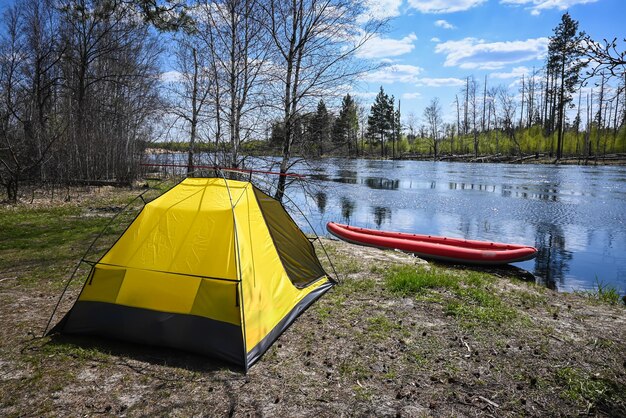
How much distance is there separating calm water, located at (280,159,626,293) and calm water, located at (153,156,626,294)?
0.08ft

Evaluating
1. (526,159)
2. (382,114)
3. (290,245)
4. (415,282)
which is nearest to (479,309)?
(415,282)

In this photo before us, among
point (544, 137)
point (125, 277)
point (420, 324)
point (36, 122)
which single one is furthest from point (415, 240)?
point (544, 137)

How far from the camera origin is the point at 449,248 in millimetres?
10227

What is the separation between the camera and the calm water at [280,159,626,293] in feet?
34.8

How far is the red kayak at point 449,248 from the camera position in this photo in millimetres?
9820

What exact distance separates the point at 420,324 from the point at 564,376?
5.14ft

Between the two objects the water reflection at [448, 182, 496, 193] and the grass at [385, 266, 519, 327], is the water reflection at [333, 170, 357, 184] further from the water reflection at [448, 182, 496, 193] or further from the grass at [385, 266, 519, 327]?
the grass at [385, 266, 519, 327]

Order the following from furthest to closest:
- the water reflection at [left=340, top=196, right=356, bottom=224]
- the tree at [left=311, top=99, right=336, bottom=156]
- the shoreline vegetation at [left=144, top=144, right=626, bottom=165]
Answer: the shoreline vegetation at [left=144, top=144, right=626, bottom=165]
the water reflection at [left=340, top=196, right=356, bottom=224]
the tree at [left=311, top=99, right=336, bottom=156]

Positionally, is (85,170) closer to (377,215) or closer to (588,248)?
(377,215)

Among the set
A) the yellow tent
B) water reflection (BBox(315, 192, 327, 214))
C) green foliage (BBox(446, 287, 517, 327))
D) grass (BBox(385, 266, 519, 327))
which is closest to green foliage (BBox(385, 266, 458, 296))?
grass (BBox(385, 266, 519, 327))

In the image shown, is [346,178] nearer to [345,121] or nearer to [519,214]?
[519,214]

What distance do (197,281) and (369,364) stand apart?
1.95 m

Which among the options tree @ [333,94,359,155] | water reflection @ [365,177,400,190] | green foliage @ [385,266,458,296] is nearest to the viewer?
green foliage @ [385,266,458,296]

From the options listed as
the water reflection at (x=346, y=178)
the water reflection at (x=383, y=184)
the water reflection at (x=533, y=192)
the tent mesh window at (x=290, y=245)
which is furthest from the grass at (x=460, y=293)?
the water reflection at (x=346, y=178)
